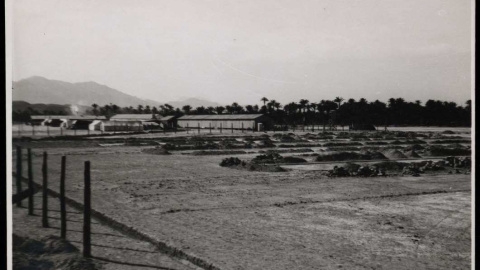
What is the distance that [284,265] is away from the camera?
7.02 meters

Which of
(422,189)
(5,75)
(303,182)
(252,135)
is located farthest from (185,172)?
(252,135)

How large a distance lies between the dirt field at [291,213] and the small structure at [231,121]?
12.4 metres

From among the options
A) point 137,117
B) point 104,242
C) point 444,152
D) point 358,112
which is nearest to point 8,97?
point 104,242

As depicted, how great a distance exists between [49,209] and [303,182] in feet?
30.6

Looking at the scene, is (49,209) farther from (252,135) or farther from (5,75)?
(252,135)

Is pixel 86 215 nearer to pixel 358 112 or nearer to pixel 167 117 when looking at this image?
pixel 358 112

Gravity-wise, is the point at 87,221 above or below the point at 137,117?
below

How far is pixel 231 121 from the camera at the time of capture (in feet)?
123

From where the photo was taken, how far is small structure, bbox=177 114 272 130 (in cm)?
3295

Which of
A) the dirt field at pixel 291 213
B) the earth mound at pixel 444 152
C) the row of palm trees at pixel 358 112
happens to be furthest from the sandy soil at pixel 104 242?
the earth mound at pixel 444 152

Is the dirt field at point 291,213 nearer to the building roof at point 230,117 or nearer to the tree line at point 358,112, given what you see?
the tree line at point 358,112

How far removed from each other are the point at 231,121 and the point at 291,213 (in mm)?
26746

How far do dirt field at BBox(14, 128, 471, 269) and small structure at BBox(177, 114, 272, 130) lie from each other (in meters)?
12.4

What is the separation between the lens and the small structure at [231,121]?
108ft
